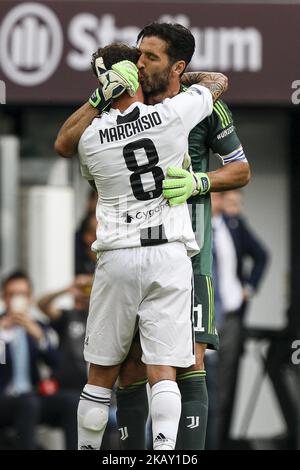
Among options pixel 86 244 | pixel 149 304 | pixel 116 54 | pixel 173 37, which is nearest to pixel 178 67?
pixel 173 37

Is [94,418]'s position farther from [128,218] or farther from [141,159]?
[141,159]

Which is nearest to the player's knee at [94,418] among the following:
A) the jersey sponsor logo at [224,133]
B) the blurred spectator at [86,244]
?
A: the jersey sponsor logo at [224,133]

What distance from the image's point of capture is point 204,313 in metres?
6.77

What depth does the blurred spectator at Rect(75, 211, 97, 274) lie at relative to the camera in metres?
11.0

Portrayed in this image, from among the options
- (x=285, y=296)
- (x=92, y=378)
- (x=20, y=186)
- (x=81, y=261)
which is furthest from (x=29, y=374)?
(x=92, y=378)

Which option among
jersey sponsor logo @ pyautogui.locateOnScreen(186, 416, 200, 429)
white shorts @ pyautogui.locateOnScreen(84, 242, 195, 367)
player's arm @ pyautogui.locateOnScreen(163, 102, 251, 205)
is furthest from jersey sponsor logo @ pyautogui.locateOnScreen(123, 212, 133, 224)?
jersey sponsor logo @ pyautogui.locateOnScreen(186, 416, 200, 429)

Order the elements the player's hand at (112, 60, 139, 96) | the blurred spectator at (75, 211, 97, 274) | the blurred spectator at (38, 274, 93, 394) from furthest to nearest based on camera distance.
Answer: the blurred spectator at (75, 211, 97, 274)
the blurred spectator at (38, 274, 93, 394)
the player's hand at (112, 60, 139, 96)

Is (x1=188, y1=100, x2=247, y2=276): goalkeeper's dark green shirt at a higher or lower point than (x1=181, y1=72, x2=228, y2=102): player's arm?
lower

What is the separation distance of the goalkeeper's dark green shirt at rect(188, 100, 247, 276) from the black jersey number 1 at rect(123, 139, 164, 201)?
37 cm

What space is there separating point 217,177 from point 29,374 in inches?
175

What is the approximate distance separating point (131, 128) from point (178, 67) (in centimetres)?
45

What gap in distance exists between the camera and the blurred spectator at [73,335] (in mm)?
10852

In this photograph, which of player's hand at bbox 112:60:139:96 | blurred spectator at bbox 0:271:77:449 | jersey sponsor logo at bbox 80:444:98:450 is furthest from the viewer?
blurred spectator at bbox 0:271:77:449

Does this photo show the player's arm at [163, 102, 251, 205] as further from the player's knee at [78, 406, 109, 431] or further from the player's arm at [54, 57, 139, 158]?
the player's knee at [78, 406, 109, 431]
